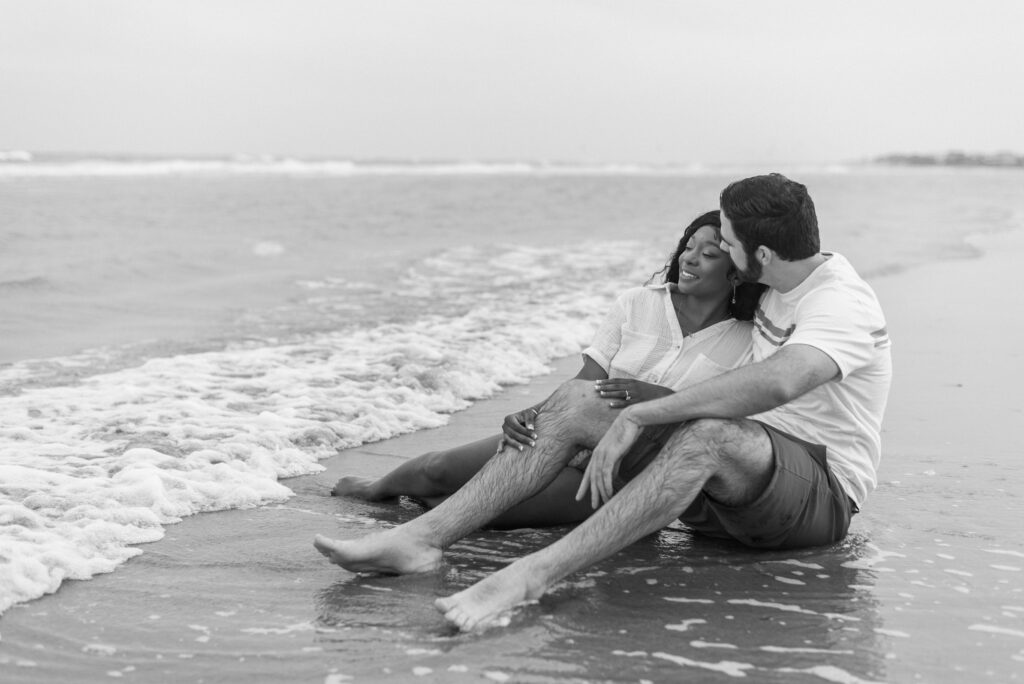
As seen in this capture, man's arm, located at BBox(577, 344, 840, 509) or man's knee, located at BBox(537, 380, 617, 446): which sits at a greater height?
man's arm, located at BBox(577, 344, 840, 509)

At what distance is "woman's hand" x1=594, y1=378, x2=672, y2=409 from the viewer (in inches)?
160

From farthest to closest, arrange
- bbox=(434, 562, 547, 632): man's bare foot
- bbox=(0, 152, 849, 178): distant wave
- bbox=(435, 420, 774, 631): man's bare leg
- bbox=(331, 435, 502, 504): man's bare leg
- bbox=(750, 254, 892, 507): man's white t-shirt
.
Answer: bbox=(0, 152, 849, 178): distant wave
bbox=(331, 435, 502, 504): man's bare leg
bbox=(750, 254, 892, 507): man's white t-shirt
bbox=(435, 420, 774, 631): man's bare leg
bbox=(434, 562, 547, 632): man's bare foot

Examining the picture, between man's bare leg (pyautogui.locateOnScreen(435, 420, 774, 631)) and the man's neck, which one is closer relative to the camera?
man's bare leg (pyautogui.locateOnScreen(435, 420, 774, 631))

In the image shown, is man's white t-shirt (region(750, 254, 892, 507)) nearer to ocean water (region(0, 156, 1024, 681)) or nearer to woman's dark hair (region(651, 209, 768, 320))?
woman's dark hair (region(651, 209, 768, 320))

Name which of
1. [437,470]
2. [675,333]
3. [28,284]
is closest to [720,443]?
[675,333]

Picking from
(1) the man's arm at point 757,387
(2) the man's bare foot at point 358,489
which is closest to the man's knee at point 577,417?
(1) the man's arm at point 757,387

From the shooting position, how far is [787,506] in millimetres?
3902

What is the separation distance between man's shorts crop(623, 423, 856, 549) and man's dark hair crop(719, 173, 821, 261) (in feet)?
2.16

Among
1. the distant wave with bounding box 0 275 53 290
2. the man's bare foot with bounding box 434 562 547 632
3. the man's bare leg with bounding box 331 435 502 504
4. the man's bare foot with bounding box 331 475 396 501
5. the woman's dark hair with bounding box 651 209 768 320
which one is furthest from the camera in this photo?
the distant wave with bounding box 0 275 53 290

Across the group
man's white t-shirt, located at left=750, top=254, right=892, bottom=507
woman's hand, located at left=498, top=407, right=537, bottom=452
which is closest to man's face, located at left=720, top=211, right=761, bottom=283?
man's white t-shirt, located at left=750, top=254, right=892, bottom=507

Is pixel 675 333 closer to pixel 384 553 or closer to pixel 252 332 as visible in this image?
pixel 384 553

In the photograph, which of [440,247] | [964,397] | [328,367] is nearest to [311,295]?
[328,367]

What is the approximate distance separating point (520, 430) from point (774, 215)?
1.18 metres

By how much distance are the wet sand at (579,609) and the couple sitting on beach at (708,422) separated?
0.15m
